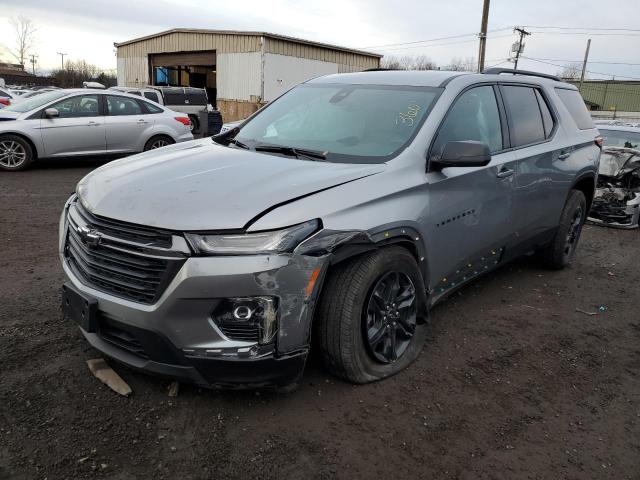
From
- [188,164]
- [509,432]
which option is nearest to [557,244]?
[509,432]

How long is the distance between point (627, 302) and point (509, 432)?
278 centimetres

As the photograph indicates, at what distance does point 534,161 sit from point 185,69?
34.9 metres

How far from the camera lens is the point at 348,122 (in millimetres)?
3672

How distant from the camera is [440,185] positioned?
133 inches

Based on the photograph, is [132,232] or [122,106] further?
[122,106]

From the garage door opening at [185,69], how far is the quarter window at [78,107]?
20676mm

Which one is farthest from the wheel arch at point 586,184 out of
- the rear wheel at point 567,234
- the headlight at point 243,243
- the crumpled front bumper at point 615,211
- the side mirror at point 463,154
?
the headlight at point 243,243

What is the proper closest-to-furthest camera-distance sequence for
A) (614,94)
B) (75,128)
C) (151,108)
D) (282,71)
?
(75,128)
(151,108)
(282,71)
(614,94)

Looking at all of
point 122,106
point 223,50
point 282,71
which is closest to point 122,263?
point 122,106

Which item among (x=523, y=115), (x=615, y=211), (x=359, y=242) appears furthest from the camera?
(x=615, y=211)

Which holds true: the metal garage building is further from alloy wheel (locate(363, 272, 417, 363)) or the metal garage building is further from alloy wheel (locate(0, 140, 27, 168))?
alloy wheel (locate(363, 272, 417, 363))

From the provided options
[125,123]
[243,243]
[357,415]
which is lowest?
[357,415]

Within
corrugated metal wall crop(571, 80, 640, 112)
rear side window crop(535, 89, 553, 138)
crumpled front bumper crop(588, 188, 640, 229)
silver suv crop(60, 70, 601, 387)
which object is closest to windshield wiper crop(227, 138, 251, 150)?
silver suv crop(60, 70, 601, 387)

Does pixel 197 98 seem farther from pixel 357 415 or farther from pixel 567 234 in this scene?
pixel 357 415
